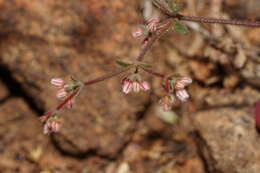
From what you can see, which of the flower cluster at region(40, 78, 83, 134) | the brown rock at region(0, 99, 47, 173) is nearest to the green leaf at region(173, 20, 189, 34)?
the flower cluster at region(40, 78, 83, 134)

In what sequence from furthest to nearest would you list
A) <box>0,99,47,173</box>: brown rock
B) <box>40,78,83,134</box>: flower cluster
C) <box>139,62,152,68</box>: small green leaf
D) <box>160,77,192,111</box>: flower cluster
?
<box>0,99,47,173</box>: brown rock, <box>40,78,83,134</box>: flower cluster, <box>160,77,192,111</box>: flower cluster, <box>139,62,152,68</box>: small green leaf

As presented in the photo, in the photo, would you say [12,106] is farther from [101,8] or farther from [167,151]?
[167,151]

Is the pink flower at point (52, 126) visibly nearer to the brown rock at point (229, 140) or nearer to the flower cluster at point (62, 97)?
the flower cluster at point (62, 97)

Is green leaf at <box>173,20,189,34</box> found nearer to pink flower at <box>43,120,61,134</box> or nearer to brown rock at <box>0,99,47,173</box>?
pink flower at <box>43,120,61,134</box>

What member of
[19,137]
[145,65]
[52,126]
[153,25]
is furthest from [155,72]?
[19,137]

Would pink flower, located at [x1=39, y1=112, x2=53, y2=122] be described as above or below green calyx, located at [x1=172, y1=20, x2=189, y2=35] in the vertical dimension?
below

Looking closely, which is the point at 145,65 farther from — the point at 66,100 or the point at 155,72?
the point at 66,100

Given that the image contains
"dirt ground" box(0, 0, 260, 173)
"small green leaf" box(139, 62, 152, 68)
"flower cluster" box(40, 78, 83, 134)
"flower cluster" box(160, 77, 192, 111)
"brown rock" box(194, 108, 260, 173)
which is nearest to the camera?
"small green leaf" box(139, 62, 152, 68)

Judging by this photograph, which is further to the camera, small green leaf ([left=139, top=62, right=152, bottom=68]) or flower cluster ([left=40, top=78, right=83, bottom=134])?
flower cluster ([left=40, top=78, right=83, bottom=134])

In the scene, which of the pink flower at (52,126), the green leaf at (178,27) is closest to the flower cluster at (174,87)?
the green leaf at (178,27)
